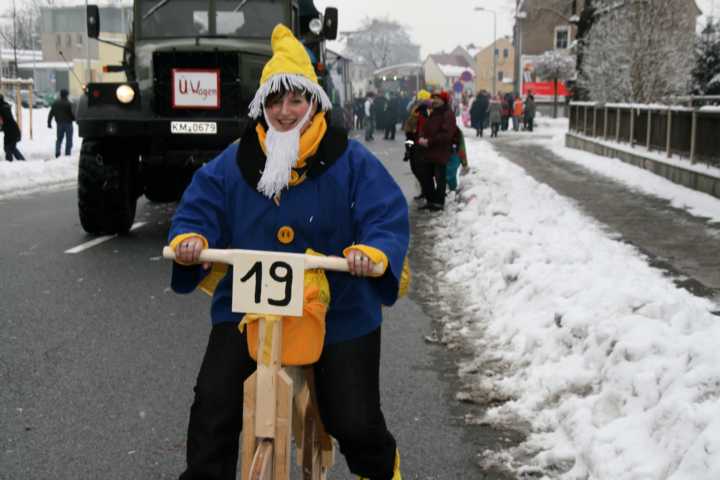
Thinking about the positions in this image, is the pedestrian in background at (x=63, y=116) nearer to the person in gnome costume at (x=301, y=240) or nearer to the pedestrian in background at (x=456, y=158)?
the pedestrian in background at (x=456, y=158)

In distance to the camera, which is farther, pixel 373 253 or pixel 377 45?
pixel 377 45

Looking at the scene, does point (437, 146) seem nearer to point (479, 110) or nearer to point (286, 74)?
point (286, 74)

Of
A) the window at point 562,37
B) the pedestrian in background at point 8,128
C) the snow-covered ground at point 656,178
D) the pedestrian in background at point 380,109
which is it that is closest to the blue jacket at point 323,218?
the snow-covered ground at point 656,178

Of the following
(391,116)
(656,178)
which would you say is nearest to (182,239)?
(656,178)

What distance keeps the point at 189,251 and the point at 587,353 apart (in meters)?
2.95

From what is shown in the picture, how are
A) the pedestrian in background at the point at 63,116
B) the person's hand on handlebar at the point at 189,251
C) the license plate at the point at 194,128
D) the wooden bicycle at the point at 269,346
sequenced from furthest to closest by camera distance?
the pedestrian in background at the point at 63,116
the license plate at the point at 194,128
the person's hand on handlebar at the point at 189,251
the wooden bicycle at the point at 269,346

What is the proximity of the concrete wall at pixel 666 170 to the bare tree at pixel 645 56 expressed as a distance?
1758 millimetres

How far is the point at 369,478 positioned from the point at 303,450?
254mm

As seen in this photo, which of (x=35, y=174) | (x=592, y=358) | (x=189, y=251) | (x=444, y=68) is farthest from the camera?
(x=444, y=68)

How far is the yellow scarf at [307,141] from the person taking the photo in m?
3.45

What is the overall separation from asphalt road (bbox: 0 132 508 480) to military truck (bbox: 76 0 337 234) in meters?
1.18

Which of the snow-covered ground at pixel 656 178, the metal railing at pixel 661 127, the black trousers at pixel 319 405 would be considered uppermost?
the metal railing at pixel 661 127

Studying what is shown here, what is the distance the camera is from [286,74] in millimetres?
3486

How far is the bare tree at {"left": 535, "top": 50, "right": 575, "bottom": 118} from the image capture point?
59.6m
